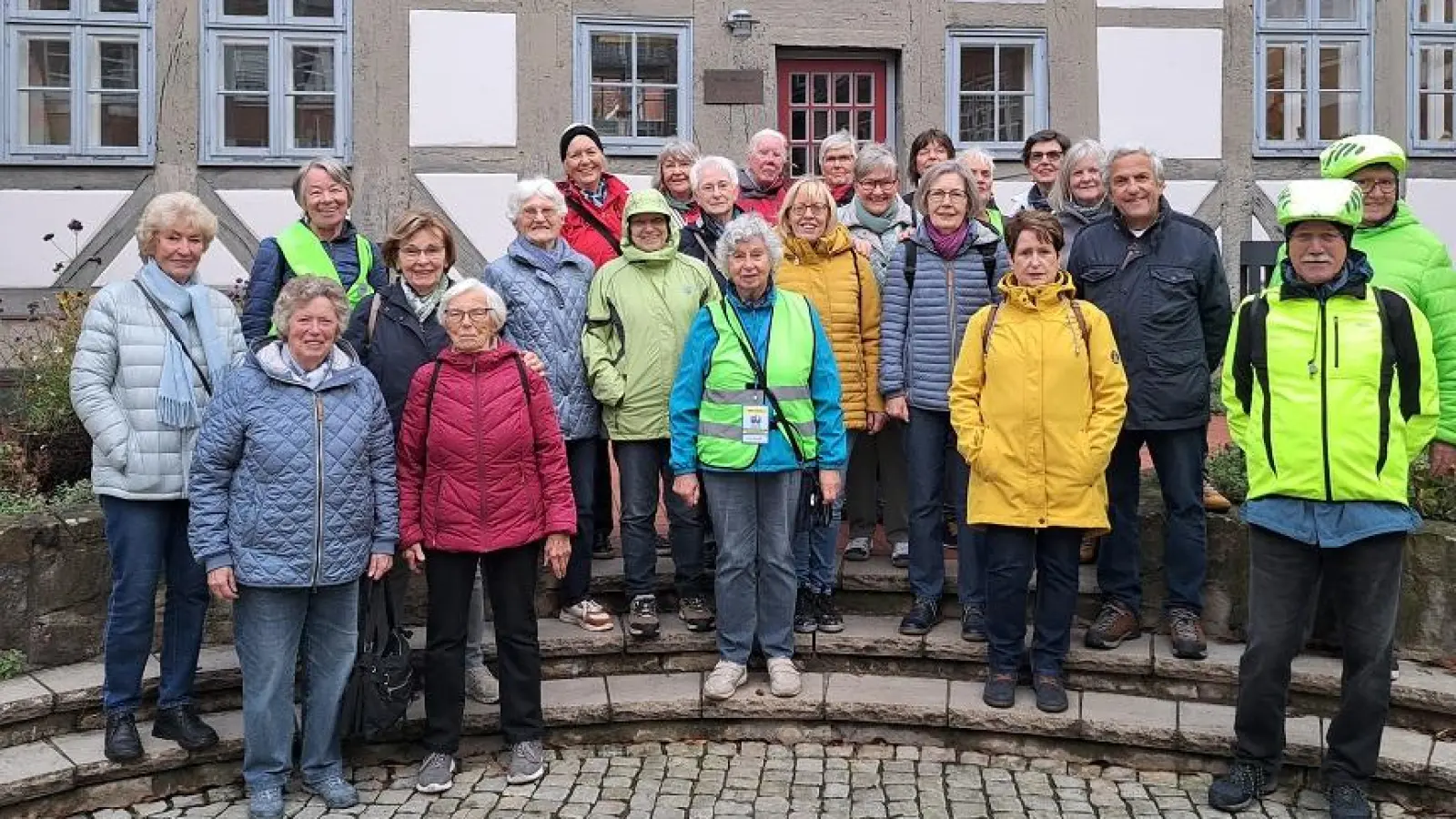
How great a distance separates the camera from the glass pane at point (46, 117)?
9062 mm

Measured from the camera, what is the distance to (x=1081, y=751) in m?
4.68

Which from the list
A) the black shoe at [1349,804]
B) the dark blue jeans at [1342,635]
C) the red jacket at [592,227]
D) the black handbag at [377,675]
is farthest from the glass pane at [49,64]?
the black shoe at [1349,804]

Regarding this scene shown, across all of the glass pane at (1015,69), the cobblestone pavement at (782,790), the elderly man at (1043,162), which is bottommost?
the cobblestone pavement at (782,790)

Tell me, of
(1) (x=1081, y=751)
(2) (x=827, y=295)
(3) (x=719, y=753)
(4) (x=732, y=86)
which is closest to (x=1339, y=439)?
(1) (x=1081, y=751)

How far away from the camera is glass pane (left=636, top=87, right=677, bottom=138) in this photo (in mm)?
9586

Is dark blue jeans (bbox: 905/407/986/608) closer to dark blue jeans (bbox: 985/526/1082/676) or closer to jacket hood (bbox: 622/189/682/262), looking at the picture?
dark blue jeans (bbox: 985/526/1082/676)

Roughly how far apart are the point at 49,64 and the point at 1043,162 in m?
6.86

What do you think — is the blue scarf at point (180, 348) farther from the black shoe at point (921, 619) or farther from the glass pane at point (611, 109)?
the glass pane at point (611, 109)

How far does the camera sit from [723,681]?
484 centimetres

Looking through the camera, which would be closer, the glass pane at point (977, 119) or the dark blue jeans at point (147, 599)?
the dark blue jeans at point (147, 599)

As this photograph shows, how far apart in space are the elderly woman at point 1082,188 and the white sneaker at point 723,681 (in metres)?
1.95

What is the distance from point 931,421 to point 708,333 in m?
0.91

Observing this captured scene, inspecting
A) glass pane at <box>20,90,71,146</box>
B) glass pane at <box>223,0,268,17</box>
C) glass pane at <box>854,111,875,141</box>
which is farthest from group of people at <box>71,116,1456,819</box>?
glass pane at <box>20,90,71,146</box>

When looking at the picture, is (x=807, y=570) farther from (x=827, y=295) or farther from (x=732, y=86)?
(x=732, y=86)
